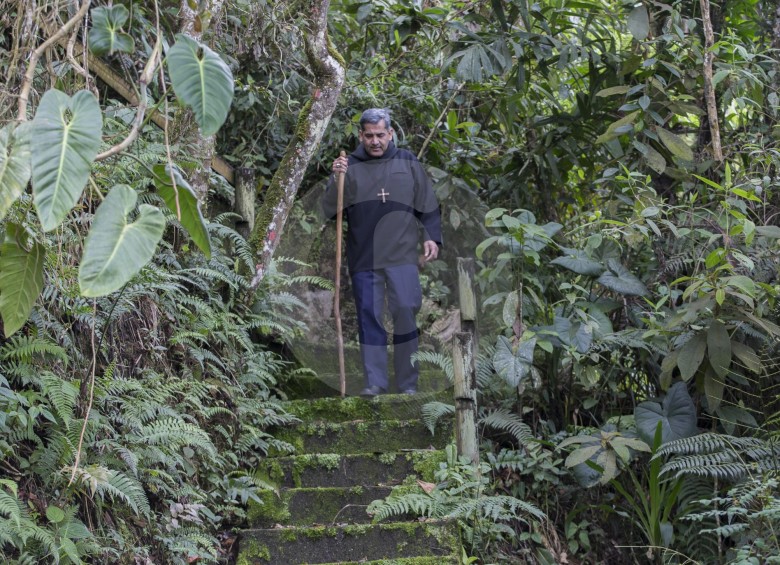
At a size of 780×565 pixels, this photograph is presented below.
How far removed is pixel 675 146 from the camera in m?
5.32

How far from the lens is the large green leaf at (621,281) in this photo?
4.94m

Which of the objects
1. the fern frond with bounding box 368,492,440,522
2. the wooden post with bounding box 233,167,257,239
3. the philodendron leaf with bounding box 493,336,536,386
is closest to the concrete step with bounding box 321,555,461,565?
the fern frond with bounding box 368,492,440,522

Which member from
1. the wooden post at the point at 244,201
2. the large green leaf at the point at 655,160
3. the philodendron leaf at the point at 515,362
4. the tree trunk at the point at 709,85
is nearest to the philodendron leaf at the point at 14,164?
the philodendron leaf at the point at 515,362

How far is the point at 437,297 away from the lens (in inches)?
291

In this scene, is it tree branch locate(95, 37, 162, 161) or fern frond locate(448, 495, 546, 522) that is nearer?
tree branch locate(95, 37, 162, 161)

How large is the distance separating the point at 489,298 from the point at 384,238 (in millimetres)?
825

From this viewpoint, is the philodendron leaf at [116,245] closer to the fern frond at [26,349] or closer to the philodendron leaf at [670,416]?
the fern frond at [26,349]

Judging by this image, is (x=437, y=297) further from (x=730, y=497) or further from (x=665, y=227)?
(x=730, y=497)

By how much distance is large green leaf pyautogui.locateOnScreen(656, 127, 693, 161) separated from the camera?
528cm

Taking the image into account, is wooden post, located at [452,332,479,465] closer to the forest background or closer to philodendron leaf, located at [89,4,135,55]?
the forest background

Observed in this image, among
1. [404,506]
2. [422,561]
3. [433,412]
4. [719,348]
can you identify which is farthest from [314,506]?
[719,348]

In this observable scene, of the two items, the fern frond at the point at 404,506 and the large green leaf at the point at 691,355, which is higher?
the large green leaf at the point at 691,355

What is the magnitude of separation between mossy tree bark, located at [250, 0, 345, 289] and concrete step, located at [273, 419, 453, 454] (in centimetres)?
102

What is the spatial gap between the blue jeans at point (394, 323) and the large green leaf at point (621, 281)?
1.24 metres
